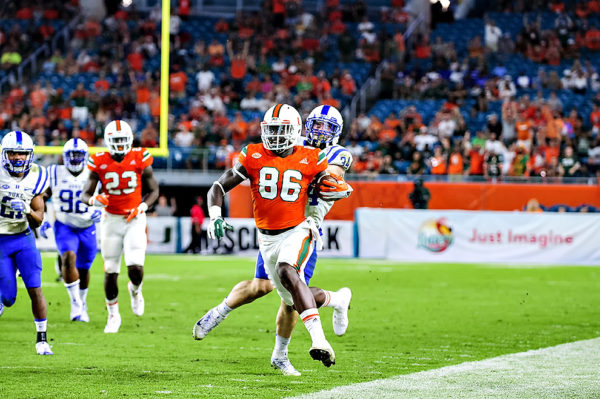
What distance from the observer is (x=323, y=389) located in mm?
6164

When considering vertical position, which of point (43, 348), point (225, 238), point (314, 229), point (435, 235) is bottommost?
point (225, 238)

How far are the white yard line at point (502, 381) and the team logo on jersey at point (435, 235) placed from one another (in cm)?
1069

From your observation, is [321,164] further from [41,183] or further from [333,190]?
[41,183]

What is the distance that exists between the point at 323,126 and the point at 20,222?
97.9 inches

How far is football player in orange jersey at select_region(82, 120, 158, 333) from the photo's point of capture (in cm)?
957

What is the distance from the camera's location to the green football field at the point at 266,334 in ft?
21.3

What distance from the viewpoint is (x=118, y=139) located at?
9.55 m

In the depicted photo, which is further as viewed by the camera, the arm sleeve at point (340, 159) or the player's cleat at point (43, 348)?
the player's cleat at point (43, 348)

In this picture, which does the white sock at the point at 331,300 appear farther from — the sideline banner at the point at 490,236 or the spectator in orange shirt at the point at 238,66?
the spectator in orange shirt at the point at 238,66

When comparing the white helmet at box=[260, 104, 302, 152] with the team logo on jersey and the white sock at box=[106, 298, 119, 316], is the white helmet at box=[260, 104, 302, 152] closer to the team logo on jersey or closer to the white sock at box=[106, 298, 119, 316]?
the white sock at box=[106, 298, 119, 316]

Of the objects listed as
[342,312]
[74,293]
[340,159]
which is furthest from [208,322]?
[74,293]

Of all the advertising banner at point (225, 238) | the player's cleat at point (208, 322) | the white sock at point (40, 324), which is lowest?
the advertising banner at point (225, 238)

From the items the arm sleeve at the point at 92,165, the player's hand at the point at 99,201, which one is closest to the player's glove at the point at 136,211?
the player's hand at the point at 99,201

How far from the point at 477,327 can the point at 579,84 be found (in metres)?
14.5
